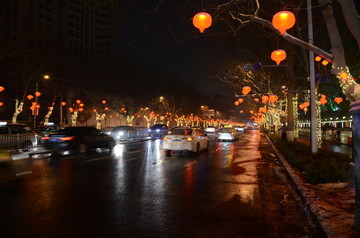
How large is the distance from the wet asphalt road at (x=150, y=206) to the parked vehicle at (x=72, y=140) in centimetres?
599

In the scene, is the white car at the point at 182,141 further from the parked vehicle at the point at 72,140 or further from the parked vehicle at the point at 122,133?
the parked vehicle at the point at 122,133

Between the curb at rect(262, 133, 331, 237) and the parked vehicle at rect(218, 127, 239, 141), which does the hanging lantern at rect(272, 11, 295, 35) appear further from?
the parked vehicle at rect(218, 127, 239, 141)

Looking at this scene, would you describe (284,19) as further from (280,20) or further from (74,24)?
(74,24)

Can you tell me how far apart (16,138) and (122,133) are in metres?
12.4

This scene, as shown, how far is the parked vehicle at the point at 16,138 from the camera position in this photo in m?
16.8

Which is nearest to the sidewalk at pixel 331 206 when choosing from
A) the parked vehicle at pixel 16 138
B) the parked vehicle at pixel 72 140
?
the parked vehicle at pixel 72 140

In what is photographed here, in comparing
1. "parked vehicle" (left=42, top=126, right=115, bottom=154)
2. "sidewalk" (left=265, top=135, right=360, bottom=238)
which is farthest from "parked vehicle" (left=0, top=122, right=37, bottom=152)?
"sidewalk" (left=265, top=135, right=360, bottom=238)

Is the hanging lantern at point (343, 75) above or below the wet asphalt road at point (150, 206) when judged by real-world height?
above

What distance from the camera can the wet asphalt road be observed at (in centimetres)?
469

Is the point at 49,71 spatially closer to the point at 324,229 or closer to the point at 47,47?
the point at 47,47

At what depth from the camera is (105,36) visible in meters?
105

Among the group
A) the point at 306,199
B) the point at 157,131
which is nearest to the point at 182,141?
the point at 306,199

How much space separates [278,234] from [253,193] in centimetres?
279

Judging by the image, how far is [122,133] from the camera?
28828 mm
